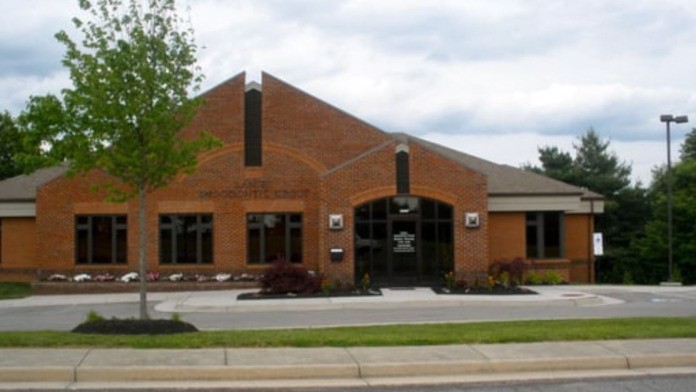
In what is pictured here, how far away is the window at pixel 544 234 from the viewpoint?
3189cm

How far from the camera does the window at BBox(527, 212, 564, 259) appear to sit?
1256 inches

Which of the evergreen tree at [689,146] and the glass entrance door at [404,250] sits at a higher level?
the evergreen tree at [689,146]

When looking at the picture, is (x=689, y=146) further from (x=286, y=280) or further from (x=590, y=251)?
(x=286, y=280)

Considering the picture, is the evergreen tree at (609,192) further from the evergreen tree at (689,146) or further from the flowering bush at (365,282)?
the flowering bush at (365,282)

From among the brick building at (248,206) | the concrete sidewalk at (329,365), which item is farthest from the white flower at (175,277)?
the concrete sidewalk at (329,365)

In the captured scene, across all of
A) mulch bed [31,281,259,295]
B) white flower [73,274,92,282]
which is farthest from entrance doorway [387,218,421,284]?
white flower [73,274,92,282]

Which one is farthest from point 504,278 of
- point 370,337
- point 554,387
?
point 554,387

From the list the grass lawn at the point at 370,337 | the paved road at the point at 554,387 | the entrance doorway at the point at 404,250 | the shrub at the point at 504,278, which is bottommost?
the paved road at the point at 554,387

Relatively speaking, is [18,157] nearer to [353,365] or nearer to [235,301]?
[353,365]

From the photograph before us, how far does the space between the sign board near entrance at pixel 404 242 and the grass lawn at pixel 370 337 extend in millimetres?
13783

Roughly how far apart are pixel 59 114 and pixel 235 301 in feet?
35.6

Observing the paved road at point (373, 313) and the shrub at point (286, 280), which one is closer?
the paved road at point (373, 313)

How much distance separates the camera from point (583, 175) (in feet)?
185

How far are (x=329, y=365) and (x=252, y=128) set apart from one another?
20.7 meters
